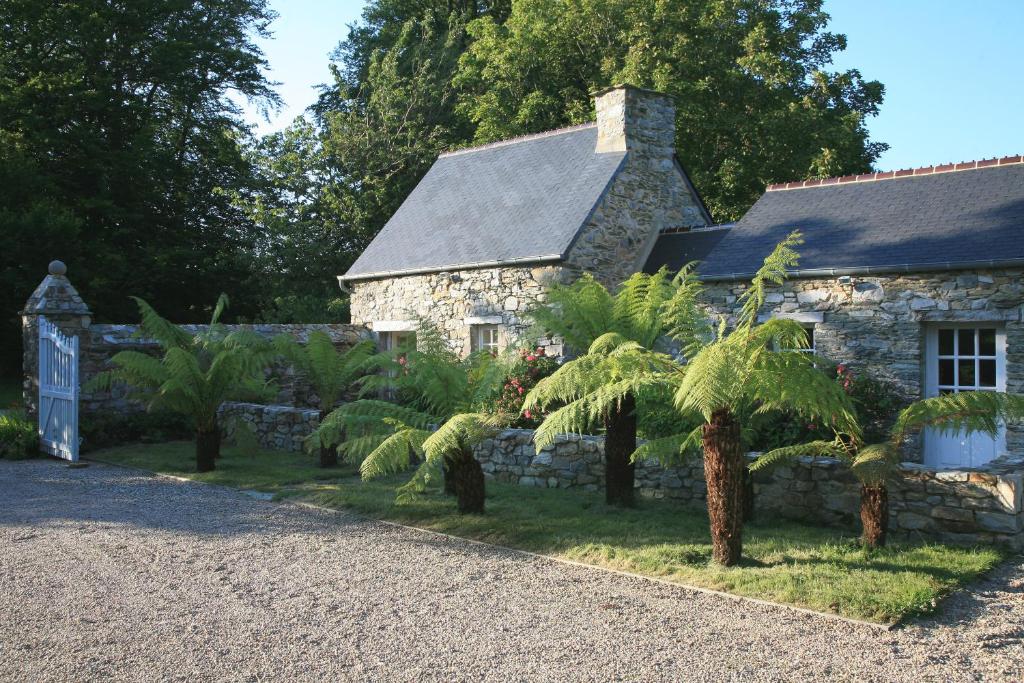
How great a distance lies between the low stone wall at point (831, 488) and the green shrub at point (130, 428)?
625 centimetres

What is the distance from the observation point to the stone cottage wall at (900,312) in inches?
353

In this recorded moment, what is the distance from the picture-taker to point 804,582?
5184mm

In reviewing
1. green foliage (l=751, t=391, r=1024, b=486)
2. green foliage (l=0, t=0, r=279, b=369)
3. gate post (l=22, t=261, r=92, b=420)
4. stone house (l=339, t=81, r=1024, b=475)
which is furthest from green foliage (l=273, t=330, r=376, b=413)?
green foliage (l=0, t=0, r=279, b=369)

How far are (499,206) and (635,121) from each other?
9.02 ft

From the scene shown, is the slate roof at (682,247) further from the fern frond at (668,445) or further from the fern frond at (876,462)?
the fern frond at (876,462)

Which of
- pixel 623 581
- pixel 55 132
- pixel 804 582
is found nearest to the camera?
pixel 804 582

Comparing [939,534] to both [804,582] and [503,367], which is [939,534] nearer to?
[804,582]

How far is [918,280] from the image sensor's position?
959cm

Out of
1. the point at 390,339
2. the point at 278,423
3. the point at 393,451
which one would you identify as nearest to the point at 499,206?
the point at 390,339

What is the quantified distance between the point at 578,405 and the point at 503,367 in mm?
1445

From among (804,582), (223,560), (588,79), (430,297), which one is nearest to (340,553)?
(223,560)

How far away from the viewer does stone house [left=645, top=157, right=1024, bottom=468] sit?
9133 mm

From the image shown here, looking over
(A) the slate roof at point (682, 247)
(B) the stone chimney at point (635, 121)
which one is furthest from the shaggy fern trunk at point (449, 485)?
(B) the stone chimney at point (635, 121)

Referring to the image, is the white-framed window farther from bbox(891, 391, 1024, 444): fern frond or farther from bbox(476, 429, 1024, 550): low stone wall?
bbox(891, 391, 1024, 444): fern frond
